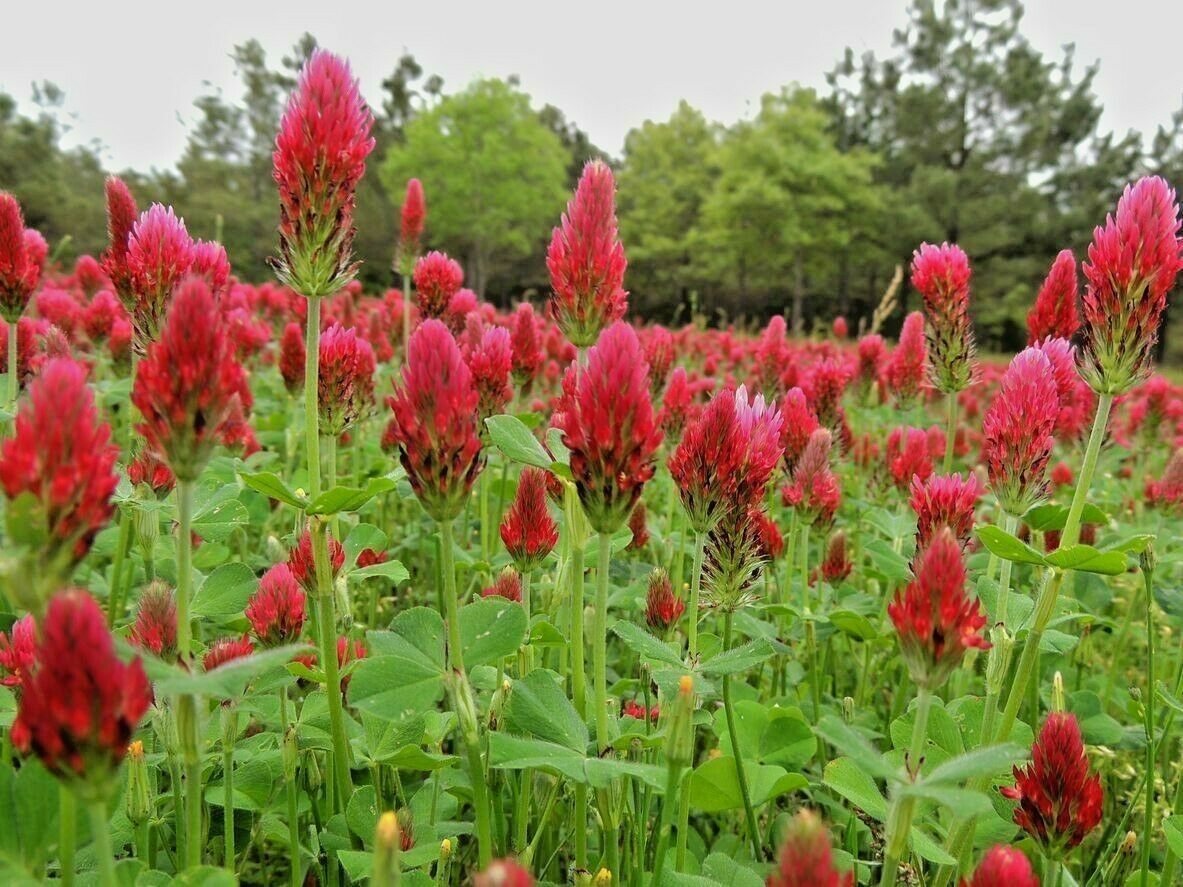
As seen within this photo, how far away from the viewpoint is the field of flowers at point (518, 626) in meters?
0.93

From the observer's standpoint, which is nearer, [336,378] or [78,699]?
[78,699]

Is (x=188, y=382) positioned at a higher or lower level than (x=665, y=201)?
lower

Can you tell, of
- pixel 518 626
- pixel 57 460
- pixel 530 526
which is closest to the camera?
pixel 57 460

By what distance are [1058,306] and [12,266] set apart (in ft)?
9.91

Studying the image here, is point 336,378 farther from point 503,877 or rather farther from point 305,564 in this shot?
point 503,877

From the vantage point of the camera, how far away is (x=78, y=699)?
0.77m

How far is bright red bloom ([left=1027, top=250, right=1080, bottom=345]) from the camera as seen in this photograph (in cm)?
239

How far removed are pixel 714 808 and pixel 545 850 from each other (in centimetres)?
42

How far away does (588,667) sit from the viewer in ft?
8.33

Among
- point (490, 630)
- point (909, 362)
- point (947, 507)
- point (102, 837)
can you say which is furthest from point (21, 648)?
point (909, 362)

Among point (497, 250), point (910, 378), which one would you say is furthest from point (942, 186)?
point (910, 378)

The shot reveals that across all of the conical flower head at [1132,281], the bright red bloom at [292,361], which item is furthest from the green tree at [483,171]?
the conical flower head at [1132,281]

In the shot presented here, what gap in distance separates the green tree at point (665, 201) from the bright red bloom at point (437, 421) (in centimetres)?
4044

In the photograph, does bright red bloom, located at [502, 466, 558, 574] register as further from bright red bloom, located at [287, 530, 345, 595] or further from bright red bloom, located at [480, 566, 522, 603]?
bright red bloom, located at [287, 530, 345, 595]
